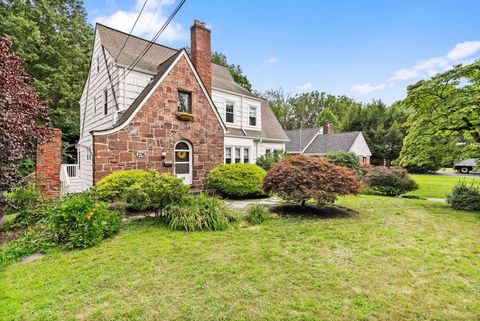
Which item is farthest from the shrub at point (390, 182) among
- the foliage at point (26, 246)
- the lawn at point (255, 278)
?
the foliage at point (26, 246)

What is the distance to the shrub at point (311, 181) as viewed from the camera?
22.2 ft

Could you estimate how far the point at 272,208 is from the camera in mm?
8141

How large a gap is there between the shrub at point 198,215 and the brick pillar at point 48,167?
4541 millimetres

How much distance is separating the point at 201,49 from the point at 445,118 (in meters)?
11.2

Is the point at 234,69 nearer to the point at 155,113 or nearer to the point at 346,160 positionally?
the point at 346,160

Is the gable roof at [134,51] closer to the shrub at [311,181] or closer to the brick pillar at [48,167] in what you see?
the brick pillar at [48,167]

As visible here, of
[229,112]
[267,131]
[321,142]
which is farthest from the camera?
[321,142]

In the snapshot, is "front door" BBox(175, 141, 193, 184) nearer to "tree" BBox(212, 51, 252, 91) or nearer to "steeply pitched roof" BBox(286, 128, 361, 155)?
"steeply pitched roof" BBox(286, 128, 361, 155)

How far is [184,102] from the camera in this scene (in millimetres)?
10969

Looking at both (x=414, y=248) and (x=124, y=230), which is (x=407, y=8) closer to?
(x=414, y=248)

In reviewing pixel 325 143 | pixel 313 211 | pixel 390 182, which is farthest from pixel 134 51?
pixel 325 143

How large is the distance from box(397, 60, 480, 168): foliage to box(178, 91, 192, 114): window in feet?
29.1

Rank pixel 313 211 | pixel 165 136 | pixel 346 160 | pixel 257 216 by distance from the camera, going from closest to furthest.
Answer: pixel 257 216, pixel 313 211, pixel 165 136, pixel 346 160

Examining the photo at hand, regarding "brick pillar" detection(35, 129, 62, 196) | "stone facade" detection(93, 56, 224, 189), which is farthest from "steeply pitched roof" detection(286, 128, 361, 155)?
"brick pillar" detection(35, 129, 62, 196)
